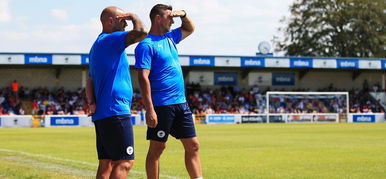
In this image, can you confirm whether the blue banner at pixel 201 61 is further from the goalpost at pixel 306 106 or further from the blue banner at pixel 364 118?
the blue banner at pixel 364 118

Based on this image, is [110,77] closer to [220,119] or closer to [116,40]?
[116,40]

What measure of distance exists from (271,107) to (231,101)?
13.5ft

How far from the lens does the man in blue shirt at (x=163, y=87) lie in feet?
23.5

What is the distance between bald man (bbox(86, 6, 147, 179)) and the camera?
6.00 meters

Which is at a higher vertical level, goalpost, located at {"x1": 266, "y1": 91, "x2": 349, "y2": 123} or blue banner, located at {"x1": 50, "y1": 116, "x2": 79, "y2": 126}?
goalpost, located at {"x1": 266, "y1": 91, "x2": 349, "y2": 123}

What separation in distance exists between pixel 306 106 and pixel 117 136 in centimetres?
4499

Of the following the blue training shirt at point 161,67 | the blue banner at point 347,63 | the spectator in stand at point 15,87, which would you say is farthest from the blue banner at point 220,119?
the blue training shirt at point 161,67

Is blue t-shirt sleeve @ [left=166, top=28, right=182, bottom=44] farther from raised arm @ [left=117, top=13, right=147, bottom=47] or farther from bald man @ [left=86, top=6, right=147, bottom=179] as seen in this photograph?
raised arm @ [left=117, top=13, right=147, bottom=47]

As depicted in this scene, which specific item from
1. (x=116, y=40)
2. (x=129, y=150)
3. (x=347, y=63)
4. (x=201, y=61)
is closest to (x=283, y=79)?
(x=347, y=63)

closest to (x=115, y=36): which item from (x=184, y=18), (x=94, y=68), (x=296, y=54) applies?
(x=94, y=68)

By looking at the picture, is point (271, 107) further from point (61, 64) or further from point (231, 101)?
point (61, 64)

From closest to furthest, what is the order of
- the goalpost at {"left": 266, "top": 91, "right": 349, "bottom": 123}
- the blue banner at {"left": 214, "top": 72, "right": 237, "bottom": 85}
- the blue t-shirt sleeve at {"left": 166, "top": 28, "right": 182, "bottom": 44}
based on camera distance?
the blue t-shirt sleeve at {"left": 166, "top": 28, "right": 182, "bottom": 44}, the goalpost at {"left": 266, "top": 91, "right": 349, "bottom": 123}, the blue banner at {"left": 214, "top": 72, "right": 237, "bottom": 85}

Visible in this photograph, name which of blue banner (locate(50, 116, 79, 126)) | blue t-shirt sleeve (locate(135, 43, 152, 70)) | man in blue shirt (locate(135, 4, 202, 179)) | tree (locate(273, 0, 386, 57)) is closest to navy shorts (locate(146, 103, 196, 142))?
man in blue shirt (locate(135, 4, 202, 179))

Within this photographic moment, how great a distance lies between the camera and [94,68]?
6141mm
